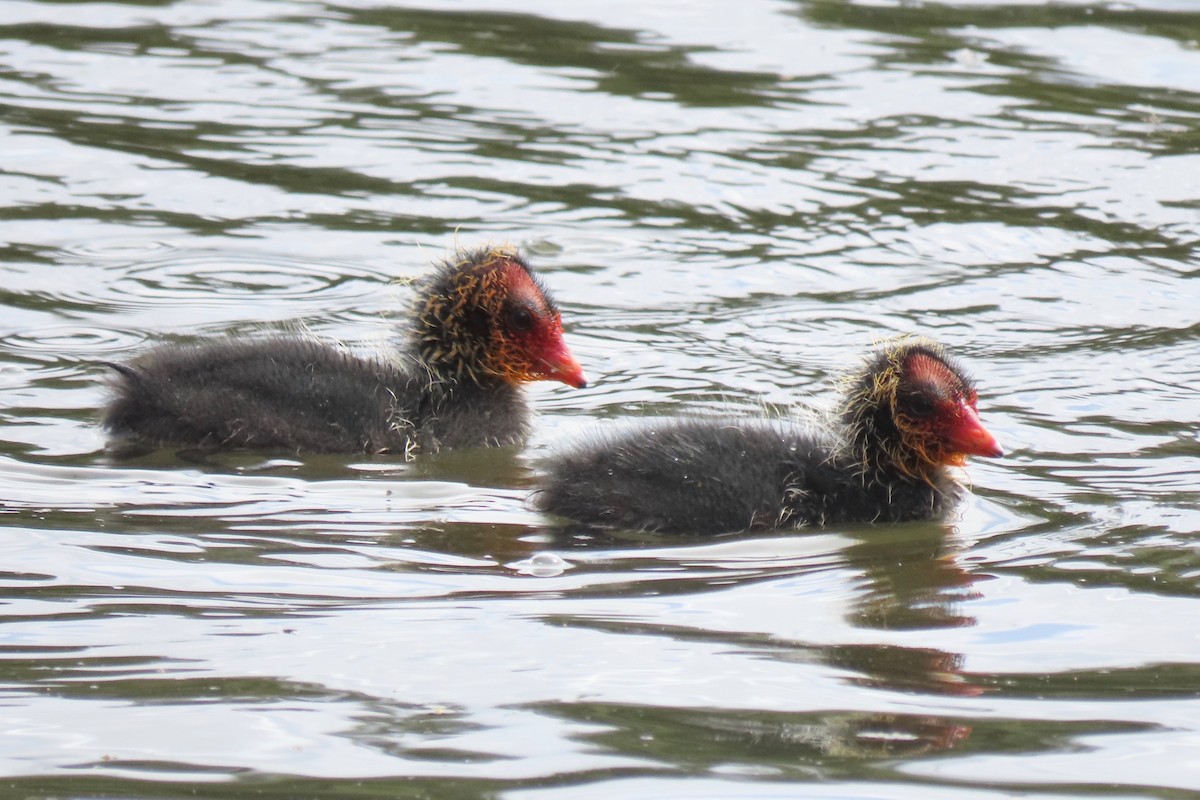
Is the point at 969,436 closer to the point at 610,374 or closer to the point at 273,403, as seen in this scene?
the point at 610,374

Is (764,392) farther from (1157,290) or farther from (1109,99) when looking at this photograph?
(1109,99)

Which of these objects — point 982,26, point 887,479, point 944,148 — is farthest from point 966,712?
point 982,26

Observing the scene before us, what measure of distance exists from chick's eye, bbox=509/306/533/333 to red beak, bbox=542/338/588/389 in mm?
132

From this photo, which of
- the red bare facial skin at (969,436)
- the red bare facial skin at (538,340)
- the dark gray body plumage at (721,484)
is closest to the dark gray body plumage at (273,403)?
the red bare facial skin at (538,340)

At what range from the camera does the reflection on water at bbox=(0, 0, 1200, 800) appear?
4.59 m

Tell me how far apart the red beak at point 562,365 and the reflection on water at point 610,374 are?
336mm

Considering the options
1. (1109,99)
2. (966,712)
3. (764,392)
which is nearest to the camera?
(966,712)

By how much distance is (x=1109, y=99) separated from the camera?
524 inches

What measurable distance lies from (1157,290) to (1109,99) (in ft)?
13.3

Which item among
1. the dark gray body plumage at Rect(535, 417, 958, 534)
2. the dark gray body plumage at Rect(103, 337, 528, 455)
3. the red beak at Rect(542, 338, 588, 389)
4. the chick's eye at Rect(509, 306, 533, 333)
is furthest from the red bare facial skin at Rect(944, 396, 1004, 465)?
the dark gray body plumage at Rect(103, 337, 528, 455)

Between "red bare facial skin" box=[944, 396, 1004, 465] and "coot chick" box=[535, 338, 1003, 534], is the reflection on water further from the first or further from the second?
"red bare facial skin" box=[944, 396, 1004, 465]

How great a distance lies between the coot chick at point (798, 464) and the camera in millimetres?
6562

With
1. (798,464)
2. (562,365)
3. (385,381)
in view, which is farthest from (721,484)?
(385,381)

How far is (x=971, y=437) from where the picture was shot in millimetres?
6711
